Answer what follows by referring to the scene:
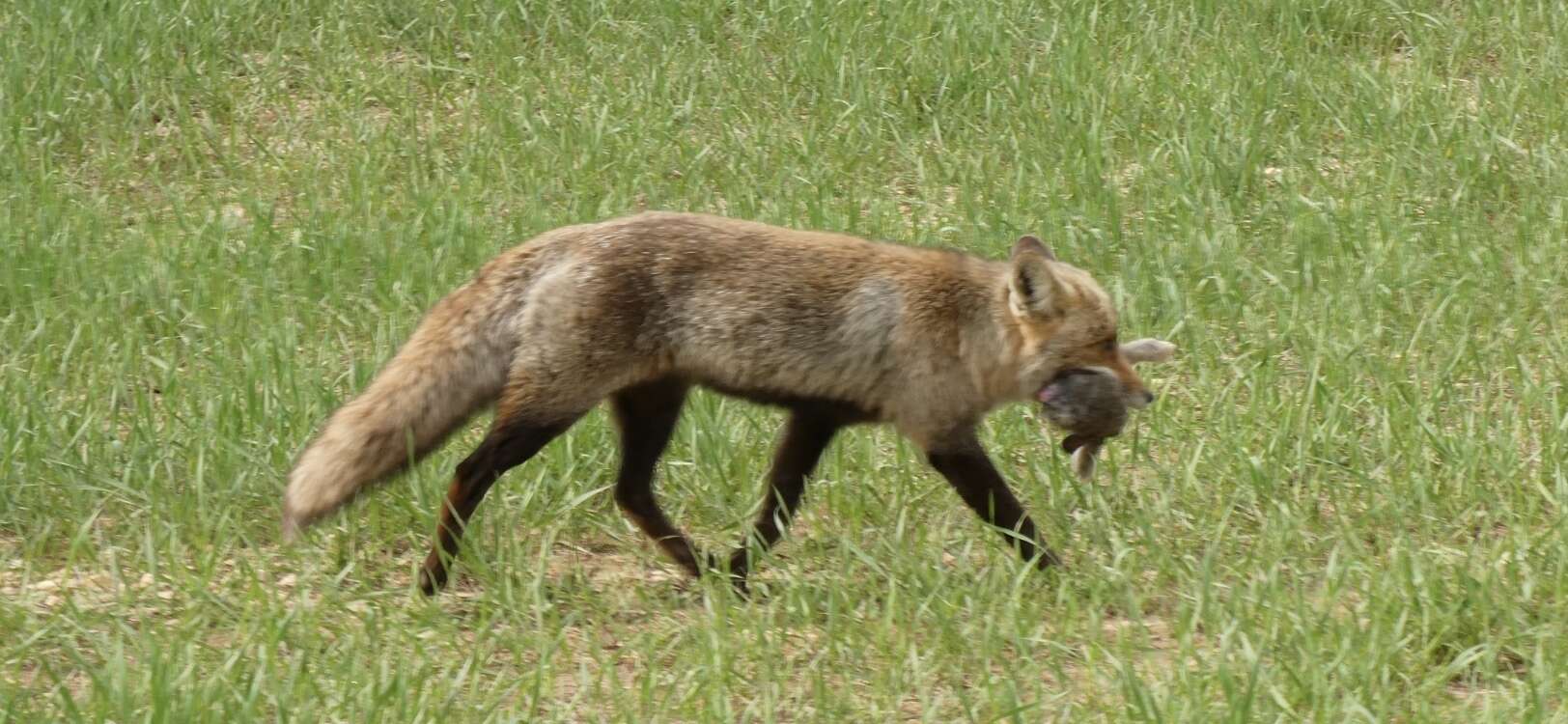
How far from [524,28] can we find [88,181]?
256 centimetres

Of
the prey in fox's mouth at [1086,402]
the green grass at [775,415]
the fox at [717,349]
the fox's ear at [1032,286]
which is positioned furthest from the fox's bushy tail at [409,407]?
the prey in fox's mouth at [1086,402]

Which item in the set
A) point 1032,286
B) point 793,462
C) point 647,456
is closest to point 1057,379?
point 1032,286

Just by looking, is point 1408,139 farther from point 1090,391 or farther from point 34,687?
point 34,687

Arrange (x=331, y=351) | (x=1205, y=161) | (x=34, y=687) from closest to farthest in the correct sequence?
(x=34, y=687)
(x=331, y=351)
(x=1205, y=161)

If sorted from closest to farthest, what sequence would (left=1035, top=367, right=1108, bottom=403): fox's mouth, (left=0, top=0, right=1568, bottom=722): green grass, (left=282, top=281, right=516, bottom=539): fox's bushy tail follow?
(left=0, top=0, right=1568, bottom=722): green grass
(left=282, top=281, right=516, bottom=539): fox's bushy tail
(left=1035, top=367, right=1108, bottom=403): fox's mouth

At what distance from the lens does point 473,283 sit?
5.26 meters

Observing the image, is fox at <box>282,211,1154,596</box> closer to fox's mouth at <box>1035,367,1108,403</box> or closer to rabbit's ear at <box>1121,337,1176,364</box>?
fox's mouth at <box>1035,367,1108,403</box>

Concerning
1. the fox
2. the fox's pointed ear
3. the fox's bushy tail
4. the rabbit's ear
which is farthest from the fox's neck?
the fox's bushy tail

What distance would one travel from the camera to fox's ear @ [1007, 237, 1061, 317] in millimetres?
5082

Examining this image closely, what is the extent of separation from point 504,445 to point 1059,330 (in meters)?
1.44

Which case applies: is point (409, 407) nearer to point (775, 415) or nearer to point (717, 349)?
point (717, 349)

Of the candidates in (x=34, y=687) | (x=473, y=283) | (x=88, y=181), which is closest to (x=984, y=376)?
(x=473, y=283)

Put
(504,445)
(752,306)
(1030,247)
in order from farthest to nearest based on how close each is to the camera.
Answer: (1030,247) < (752,306) < (504,445)

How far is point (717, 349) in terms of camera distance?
16.8 feet
